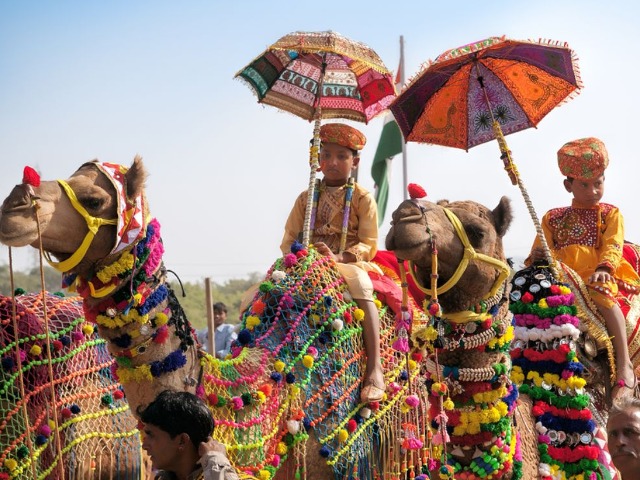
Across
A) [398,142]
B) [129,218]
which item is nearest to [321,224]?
[129,218]

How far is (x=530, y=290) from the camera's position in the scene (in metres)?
6.42

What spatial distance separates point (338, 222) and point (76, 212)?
98.7 inches

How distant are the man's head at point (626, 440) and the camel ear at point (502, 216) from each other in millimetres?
1743

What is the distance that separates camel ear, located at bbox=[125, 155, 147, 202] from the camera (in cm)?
461

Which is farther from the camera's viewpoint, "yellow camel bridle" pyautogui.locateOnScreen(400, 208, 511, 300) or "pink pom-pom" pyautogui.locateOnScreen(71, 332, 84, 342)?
"pink pom-pom" pyautogui.locateOnScreen(71, 332, 84, 342)

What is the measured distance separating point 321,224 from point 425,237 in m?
Result: 1.70

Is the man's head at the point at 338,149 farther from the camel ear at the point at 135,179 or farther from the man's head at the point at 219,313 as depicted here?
the man's head at the point at 219,313

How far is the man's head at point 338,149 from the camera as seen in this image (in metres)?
6.72

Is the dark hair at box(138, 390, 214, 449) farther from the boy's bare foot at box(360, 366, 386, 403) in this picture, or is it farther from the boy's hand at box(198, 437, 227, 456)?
the boy's bare foot at box(360, 366, 386, 403)

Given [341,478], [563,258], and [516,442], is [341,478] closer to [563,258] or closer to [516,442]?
[516,442]

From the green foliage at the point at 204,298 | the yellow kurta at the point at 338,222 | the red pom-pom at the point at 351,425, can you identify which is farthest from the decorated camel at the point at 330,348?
the green foliage at the point at 204,298

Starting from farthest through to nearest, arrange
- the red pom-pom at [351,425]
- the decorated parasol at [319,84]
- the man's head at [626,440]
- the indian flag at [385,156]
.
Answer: the indian flag at [385,156] < the decorated parasol at [319,84] < the red pom-pom at [351,425] < the man's head at [626,440]

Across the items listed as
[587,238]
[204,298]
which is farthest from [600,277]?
[204,298]

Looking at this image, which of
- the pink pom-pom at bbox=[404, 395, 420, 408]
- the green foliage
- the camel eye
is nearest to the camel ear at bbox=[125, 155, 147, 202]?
the camel eye
